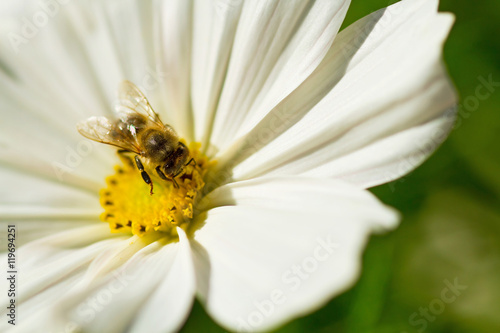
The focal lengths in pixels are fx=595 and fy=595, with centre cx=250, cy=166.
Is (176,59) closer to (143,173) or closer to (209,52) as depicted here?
(209,52)

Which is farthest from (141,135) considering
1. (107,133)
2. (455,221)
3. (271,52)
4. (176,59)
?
(455,221)

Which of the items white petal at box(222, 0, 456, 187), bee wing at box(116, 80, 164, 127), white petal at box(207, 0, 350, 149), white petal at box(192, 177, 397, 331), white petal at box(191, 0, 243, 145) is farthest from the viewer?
bee wing at box(116, 80, 164, 127)

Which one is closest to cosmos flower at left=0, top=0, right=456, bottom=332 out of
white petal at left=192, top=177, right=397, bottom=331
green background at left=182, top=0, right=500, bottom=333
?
white petal at left=192, top=177, right=397, bottom=331

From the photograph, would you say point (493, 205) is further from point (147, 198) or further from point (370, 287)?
point (147, 198)

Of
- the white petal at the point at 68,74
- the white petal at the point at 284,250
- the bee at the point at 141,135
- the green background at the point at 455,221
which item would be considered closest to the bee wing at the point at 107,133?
the bee at the point at 141,135

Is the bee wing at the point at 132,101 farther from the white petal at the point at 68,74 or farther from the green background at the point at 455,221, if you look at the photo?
the green background at the point at 455,221

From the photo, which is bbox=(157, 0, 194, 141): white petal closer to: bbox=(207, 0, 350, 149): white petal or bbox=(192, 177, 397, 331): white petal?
bbox=(207, 0, 350, 149): white petal
